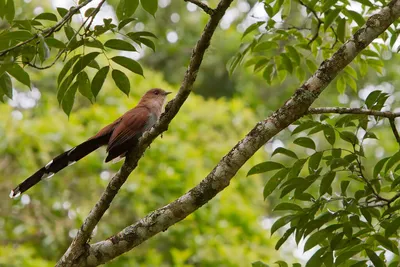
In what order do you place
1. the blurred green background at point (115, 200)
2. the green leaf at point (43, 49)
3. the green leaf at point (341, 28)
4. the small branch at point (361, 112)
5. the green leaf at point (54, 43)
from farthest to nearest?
the blurred green background at point (115, 200), the green leaf at point (341, 28), the small branch at point (361, 112), the green leaf at point (54, 43), the green leaf at point (43, 49)

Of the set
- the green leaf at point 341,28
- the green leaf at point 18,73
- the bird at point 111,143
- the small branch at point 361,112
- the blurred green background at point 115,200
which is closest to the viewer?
the green leaf at point 18,73

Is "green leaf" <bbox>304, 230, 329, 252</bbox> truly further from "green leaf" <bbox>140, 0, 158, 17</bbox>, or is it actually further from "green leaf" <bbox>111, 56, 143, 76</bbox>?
"green leaf" <bbox>140, 0, 158, 17</bbox>

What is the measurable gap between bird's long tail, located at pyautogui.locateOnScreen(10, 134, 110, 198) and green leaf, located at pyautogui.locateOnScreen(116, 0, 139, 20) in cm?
118

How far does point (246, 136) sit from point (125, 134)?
940mm

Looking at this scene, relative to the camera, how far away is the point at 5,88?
282 centimetres

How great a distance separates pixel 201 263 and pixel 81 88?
441 centimetres

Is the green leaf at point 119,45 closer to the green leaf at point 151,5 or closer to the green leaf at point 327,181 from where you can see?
the green leaf at point 151,5

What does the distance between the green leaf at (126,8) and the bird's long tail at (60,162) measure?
1.18m

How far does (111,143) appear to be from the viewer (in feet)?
11.7

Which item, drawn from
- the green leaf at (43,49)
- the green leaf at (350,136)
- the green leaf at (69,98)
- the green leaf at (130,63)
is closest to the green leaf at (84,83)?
the green leaf at (69,98)

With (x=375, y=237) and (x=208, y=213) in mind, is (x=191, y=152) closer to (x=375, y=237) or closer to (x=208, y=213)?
(x=208, y=213)

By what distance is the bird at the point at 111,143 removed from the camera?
356 centimetres

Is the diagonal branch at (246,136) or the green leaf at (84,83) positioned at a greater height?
the green leaf at (84,83)

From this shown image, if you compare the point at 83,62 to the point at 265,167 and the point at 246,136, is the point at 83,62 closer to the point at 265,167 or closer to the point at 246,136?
the point at 246,136
